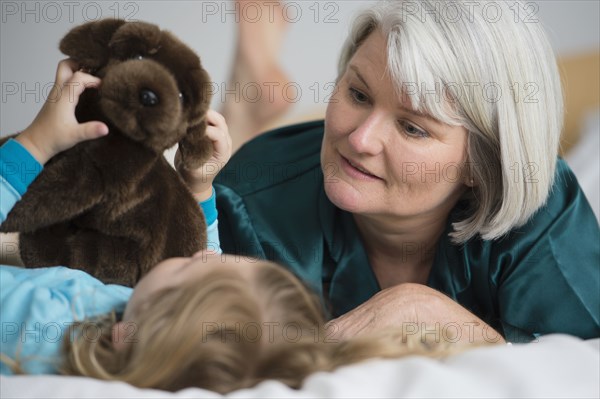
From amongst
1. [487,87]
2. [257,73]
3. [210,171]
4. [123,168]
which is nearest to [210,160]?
[210,171]

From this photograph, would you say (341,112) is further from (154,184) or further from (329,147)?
(154,184)

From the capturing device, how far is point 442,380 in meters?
0.83

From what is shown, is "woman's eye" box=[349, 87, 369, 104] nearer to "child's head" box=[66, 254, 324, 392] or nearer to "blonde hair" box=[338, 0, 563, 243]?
"blonde hair" box=[338, 0, 563, 243]

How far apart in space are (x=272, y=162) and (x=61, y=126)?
649mm

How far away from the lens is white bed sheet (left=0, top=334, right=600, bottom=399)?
788 millimetres

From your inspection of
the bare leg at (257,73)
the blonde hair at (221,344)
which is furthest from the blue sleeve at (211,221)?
the bare leg at (257,73)

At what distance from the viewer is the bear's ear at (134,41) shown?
1.00 metres

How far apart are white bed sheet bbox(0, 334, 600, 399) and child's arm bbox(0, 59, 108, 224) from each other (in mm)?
267

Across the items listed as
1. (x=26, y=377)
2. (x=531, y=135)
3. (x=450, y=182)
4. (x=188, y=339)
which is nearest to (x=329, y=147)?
(x=450, y=182)

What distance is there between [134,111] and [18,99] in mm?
1328

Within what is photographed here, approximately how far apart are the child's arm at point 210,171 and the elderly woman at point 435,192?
202 millimetres

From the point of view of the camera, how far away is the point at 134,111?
97cm

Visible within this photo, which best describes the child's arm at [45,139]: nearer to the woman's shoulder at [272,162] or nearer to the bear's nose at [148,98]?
the bear's nose at [148,98]

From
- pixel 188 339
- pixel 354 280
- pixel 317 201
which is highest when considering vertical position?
pixel 188 339
